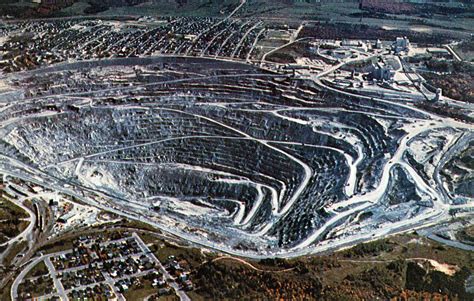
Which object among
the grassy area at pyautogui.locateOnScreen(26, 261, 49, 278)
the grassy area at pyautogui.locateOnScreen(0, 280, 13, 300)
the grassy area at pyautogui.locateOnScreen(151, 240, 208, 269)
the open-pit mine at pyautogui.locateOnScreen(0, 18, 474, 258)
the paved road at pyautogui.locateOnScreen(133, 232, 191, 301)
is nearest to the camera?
the paved road at pyautogui.locateOnScreen(133, 232, 191, 301)

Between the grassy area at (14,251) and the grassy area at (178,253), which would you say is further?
the grassy area at (14,251)

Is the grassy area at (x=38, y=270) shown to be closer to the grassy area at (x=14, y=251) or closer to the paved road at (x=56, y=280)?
the paved road at (x=56, y=280)

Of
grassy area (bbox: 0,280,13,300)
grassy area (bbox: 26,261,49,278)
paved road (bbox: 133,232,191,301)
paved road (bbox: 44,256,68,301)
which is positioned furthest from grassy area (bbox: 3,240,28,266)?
paved road (bbox: 133,232,191,301)

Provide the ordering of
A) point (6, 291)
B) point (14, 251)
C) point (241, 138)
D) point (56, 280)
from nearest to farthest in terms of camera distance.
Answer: point (6, 291) → point (56, 280) → point (14, 251) → point (241, 138)

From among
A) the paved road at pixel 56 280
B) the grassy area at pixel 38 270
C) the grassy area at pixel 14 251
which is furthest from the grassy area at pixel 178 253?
the grassy area at pixel 14 251

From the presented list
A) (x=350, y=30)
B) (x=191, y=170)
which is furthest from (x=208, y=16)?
(x=191, y=170)

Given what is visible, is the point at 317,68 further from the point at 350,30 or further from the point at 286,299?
the point at 286,299

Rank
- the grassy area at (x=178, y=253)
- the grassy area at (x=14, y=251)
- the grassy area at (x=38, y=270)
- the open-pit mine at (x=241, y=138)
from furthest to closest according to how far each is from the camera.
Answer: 1. the open-pit mine at (x=241, y=138)
2. the grassy area at (x=14, y=251)
3. the grassy area at (x=178, y=253)
4. the grassy area at (x=38, y=270)

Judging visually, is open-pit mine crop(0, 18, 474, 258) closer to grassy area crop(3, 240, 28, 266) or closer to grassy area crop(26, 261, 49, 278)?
grassy area crop(3, 240, 28, 266)

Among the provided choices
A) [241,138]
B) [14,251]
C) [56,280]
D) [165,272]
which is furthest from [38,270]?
[241,138]

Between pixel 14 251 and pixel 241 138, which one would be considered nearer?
pixel 14 251

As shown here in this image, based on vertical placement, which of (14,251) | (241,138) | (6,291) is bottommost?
(6,291)

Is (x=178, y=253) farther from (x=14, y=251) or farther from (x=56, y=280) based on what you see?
(x=14, y=251)
